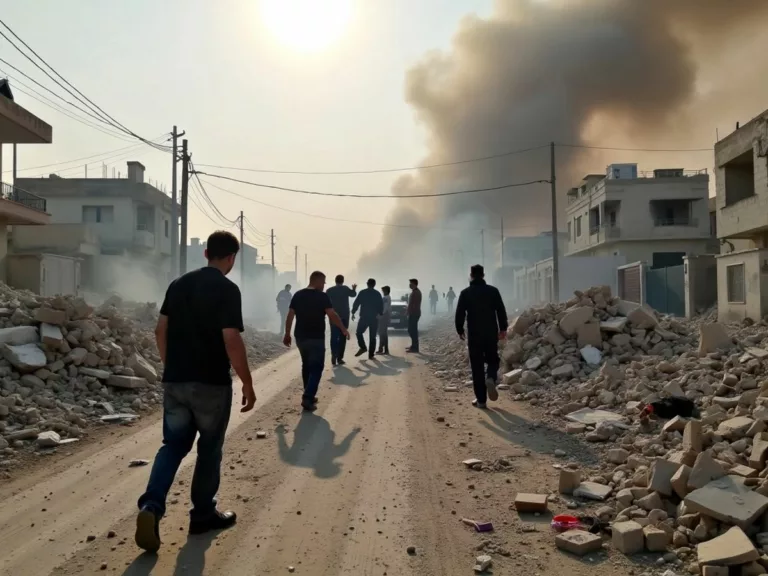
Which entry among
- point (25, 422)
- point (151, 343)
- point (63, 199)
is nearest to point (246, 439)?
point (25, 422)

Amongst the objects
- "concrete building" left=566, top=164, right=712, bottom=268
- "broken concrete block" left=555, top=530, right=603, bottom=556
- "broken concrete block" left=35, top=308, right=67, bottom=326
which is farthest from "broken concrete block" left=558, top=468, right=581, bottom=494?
"concrete building" left=566, top=164, right=712, bottom=268

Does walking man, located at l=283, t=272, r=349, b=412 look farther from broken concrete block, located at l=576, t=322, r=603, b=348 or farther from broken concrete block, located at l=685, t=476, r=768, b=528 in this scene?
broken concrete block, located at l=685, t=476, r=768, b=528

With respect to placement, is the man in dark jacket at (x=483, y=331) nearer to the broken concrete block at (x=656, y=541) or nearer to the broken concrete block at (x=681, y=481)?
the broken concrete block at (x=681, y=481)

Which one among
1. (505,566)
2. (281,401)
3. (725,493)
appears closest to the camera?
(505,566)

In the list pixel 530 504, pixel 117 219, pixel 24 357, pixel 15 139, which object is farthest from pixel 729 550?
pixel 117 219

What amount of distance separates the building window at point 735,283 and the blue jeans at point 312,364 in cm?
1297

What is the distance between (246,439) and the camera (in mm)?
6055

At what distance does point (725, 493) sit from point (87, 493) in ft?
14.4

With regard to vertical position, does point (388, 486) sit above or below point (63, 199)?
below

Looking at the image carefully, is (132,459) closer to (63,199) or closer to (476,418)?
(476,418)

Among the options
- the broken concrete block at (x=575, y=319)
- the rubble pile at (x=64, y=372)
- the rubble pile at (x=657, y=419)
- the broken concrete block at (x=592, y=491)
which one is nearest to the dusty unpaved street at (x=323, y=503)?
the broken concrete block at (x=592, y=491)

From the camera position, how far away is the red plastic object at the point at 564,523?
3.68 m

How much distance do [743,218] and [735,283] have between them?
487cm

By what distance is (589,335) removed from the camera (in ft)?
32.2
